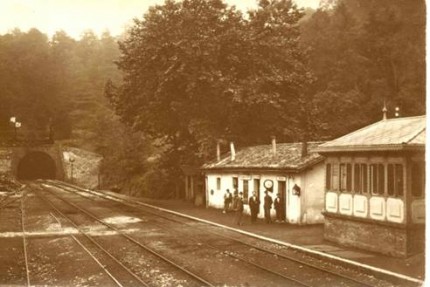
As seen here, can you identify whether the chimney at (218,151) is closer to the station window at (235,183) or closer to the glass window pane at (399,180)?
the station window at (235,183)

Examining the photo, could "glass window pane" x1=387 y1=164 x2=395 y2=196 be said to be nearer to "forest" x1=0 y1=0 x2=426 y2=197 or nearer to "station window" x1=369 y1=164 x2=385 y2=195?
"station window" x1=369 y1=164 x2=385 y2=195

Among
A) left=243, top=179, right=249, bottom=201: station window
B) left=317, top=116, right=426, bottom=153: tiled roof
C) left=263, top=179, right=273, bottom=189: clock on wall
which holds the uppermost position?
left=317, top=116, right=426, bottom=153: tiled roof

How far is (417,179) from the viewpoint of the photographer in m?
16.5

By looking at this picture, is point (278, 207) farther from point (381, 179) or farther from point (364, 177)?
point (381, 179)

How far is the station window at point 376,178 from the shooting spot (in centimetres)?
1747

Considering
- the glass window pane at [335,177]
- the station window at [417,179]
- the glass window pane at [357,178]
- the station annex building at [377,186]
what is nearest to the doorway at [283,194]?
the station annex building at [377,186]

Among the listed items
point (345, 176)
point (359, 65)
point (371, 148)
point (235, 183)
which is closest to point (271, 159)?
point (235, 183)

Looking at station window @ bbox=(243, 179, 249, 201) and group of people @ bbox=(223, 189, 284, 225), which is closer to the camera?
group of people @ bbox=(223, 189, 284, 225)

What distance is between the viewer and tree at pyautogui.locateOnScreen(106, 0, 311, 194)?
3419cm

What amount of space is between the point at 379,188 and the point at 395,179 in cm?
87

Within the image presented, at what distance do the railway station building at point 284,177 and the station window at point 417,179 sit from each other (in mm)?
5399

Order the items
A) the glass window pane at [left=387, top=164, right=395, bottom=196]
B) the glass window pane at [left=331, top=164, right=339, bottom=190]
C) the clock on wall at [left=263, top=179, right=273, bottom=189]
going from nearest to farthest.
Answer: the glass window pane at [left=387, top=164, right=395, bottom=196] → the glass window pane at [left=331, top=164, right=339, bottom=190] → the clock on wall at [left=263, top=179, right=273, bottom=189]

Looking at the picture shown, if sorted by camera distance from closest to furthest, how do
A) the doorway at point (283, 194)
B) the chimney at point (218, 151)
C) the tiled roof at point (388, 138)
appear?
the tiled roof at point (388, 138) < the doorway at point (283, 194) < the chimney at point (218, 151)

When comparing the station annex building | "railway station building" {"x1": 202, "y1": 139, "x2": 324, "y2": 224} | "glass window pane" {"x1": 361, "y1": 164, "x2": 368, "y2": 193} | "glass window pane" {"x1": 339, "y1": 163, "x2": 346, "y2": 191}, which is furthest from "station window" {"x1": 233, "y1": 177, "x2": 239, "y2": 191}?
"glass window pane" {"x1": 361, "y1": 164, "x2": 368, "y2": 193}
